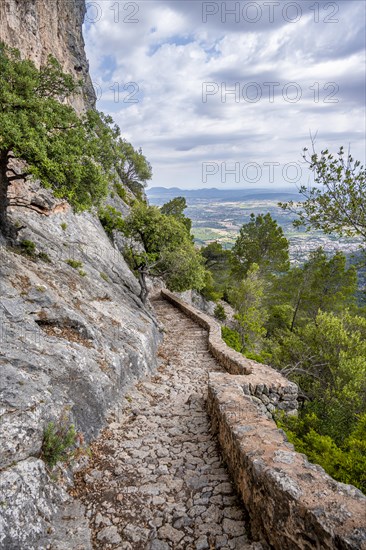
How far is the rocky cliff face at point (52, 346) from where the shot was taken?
446cm

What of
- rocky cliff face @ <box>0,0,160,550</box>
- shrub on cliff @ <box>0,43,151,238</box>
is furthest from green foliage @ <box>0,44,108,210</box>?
rocky cliff face @ <box>0,0,160,550</box>

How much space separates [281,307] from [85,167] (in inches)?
993

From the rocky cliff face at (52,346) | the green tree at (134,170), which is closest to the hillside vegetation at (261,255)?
the rocky cliff face at (52,346)

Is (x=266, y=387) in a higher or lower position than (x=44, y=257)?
lower

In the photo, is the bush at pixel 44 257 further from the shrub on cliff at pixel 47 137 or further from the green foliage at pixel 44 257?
the shrub on cliff at pixel 47 137

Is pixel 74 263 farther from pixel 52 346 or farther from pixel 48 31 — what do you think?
pixel 48 31

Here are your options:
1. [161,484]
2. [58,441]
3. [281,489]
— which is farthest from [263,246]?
[281,489]

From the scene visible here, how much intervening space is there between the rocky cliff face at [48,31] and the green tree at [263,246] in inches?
935

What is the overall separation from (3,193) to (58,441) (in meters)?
8.22

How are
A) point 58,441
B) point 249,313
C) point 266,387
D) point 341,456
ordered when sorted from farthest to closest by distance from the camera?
1. point 249,313
2. point 266,387
3. point 341,456
4. point 58,441

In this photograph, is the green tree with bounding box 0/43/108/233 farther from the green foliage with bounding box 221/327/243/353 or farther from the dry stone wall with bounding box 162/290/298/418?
the green foliage with bounding box 221/327/243/353

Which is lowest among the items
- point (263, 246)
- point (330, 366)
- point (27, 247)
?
point (330, 366)

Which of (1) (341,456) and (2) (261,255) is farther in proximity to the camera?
(2) (261,255)

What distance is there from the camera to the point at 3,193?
1005 centimetres
